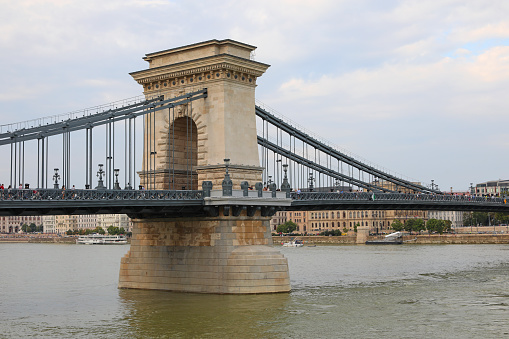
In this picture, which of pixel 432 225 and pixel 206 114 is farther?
pixel 432 225

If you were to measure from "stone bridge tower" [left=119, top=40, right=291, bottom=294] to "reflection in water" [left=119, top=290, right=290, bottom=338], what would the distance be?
130 cm

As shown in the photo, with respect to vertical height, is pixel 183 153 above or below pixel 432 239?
above

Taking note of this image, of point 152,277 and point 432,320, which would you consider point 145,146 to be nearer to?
point 152,277

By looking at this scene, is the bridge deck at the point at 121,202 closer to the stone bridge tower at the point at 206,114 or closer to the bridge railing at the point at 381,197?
the bridge railing at the point at 381,197

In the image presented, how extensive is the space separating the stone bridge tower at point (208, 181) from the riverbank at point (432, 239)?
91190mm

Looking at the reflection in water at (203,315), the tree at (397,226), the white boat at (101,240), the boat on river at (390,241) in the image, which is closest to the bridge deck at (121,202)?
the reflection in water at (203,315)

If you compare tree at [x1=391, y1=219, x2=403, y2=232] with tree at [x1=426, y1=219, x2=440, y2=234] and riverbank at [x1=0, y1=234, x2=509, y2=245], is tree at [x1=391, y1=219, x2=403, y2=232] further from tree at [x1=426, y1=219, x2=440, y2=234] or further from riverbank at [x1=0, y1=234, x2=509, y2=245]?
riverbank at [x1=0, y1=234, x2=509, y2=245]

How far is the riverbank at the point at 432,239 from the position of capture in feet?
412

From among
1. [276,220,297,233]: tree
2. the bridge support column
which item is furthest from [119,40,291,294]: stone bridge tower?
[276,220,297,233]: tree

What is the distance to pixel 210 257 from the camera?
39.9m

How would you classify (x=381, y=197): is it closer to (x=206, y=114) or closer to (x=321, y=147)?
(x=321, y=147)

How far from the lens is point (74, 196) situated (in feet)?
113

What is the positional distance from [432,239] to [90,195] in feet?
348

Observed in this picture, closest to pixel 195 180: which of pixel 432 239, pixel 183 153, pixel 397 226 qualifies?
pixel 183 153
